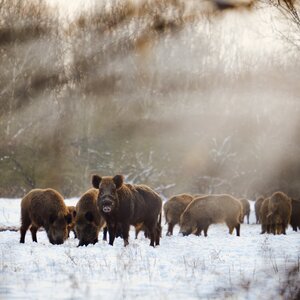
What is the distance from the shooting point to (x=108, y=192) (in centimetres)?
1240

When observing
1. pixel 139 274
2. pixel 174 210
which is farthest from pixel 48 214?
pixel 174 210

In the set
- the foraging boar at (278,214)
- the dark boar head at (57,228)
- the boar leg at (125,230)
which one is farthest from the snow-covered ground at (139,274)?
the foraging boar at (278,214)

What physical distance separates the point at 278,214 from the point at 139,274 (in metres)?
13.9

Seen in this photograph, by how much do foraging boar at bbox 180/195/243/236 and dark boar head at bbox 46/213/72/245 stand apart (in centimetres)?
636

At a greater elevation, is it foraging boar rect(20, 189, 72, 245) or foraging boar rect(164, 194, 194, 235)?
foraging boar rect(20, 189, 72, 245)

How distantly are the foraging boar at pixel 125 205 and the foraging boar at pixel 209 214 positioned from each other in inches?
183

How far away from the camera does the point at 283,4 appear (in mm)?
12070

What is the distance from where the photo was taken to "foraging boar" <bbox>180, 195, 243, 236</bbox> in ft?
61.9

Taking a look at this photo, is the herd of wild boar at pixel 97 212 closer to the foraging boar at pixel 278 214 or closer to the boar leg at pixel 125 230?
the boar leg at pixel 125 230

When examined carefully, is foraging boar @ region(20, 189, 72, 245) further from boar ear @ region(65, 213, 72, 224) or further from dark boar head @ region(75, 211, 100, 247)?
dark boar head @ region(75, 211, 100, 247)

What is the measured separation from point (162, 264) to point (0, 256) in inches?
134

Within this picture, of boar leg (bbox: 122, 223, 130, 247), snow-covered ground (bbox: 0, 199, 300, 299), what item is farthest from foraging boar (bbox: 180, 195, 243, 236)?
snow-covered ground (bbox: 0, 199, 300, 299)

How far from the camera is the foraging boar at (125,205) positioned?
12.4 metres

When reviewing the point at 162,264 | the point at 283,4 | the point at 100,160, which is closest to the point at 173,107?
the point at 100,160
